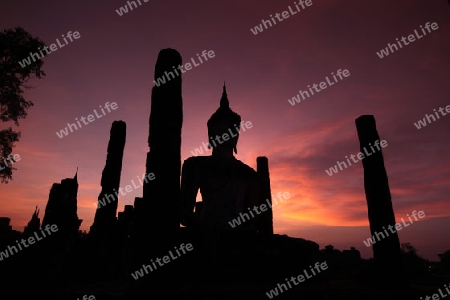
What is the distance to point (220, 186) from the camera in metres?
8.52

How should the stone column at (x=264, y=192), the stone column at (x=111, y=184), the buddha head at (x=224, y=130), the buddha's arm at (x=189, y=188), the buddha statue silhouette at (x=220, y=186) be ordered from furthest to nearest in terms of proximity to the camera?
the stone column at (x=264, y=192), the stone column at (x=111, y=184), the buddha head at (x=224, y=130), the buddha's arm at (x=189, y=188), the buddha statue silhouette at (x=220, y=186)

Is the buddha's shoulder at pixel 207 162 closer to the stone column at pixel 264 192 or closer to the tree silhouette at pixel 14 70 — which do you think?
the stone column at pixel 264 192

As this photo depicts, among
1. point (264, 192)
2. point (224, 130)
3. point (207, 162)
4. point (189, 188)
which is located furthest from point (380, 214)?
point (264, 192)

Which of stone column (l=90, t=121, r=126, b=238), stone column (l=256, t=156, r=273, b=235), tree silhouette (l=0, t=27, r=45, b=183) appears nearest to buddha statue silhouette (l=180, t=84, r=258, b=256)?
stone column (l=256, t=156, r=273, b=235)

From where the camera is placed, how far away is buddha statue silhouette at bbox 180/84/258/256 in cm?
809

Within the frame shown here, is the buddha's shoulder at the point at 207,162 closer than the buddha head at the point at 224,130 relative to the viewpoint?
Yes

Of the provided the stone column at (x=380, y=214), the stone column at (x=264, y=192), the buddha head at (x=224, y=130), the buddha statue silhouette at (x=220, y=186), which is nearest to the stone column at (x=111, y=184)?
the buddha statue silhouette at (x=220, y=186)

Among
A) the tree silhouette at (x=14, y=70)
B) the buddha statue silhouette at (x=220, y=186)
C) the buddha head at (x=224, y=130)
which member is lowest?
the buddha statue silhouette at (x=220, y=186)

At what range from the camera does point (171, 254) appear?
Result: 172 inches

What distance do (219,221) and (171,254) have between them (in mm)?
3611

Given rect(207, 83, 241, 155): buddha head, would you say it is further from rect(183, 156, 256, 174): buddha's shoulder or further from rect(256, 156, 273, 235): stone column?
rect(256, 156, 273, 235): stone column

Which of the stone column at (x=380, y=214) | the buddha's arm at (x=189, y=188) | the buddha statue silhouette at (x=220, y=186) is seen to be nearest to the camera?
the stone column at (x=380, y=214)

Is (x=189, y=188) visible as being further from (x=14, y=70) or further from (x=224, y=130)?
(x=14, y=70)

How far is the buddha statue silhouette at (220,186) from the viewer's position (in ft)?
26.5
